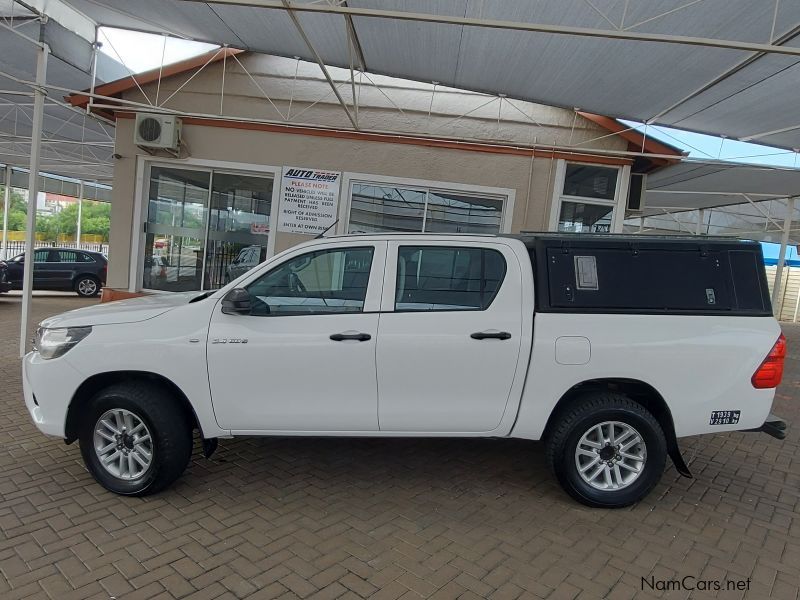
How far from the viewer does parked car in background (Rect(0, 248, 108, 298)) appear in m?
A: 14.8

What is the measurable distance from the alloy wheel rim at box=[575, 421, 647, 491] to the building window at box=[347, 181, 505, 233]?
17.8ft

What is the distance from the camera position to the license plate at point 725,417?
3.60 meters

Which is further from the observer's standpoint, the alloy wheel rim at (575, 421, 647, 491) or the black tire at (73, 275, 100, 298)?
the black tire at (73, 275, 100, 298)

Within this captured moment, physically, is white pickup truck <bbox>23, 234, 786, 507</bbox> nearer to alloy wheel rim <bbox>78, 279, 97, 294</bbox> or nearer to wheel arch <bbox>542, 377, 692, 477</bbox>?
wheel arch <bbox>542, 377, 692, 477</bbox>

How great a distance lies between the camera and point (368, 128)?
8531mm

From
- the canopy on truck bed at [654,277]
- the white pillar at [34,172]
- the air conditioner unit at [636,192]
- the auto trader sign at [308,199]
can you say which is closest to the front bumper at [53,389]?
the canopy on truck bed at [654,277]

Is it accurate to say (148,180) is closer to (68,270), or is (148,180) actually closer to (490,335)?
(490,335)

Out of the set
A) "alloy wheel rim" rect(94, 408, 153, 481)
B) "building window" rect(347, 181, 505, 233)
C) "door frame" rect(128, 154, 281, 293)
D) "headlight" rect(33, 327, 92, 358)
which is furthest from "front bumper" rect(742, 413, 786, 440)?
"door frame" rect(128, 154, 281, 293)

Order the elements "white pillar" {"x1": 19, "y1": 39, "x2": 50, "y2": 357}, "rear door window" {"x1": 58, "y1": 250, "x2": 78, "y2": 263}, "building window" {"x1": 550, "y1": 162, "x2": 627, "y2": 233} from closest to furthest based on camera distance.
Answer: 1. "white pillar" {"x1": 19, "y1": 39, "x2": 50, "y2": 357}
2. "building window" {"x1": 550, "y1": 162, "x2": 627, "y2": 233}
3. "rear door window" {"x1": 58, "y1": 250, "x2": 78, "y2": 263}

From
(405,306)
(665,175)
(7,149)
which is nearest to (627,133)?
(665,175)

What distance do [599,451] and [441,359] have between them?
4.32 feet

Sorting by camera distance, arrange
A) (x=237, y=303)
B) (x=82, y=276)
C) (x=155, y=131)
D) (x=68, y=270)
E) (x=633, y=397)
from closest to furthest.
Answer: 1. (x=237, y=303)
2. (x=633, y=397)
3. (x=155, y=131)
4. (x=68, y=270)
5. (x=82, y=276)

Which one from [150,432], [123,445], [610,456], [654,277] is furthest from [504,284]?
[123,445]

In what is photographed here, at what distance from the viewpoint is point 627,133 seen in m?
8.18
